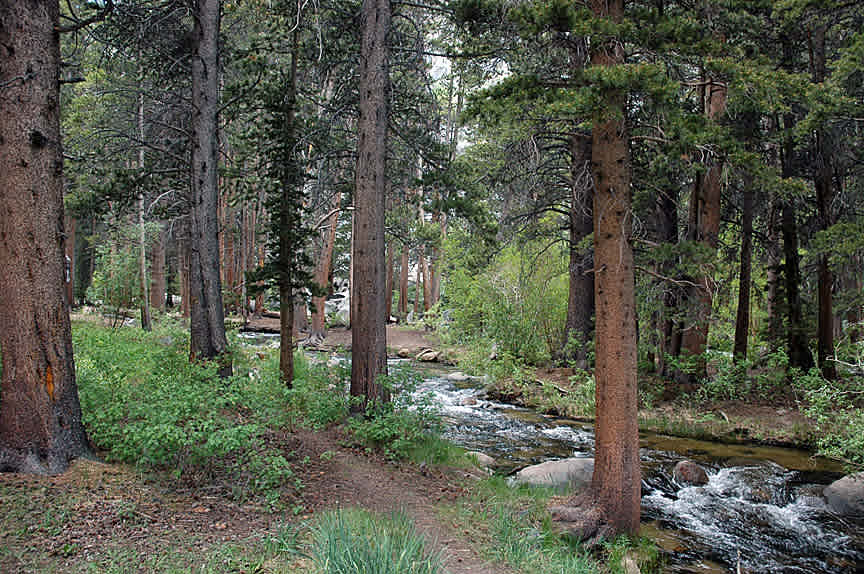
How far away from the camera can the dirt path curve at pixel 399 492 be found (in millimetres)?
5109

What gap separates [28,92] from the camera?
4.79 meters

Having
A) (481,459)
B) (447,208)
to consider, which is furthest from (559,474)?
(447,208)

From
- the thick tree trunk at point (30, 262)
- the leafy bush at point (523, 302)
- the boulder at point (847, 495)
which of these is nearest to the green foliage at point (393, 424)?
the thick tree trunk at point (30, 262)

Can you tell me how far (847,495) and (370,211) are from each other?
315 inches

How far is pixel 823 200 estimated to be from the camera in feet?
38.6

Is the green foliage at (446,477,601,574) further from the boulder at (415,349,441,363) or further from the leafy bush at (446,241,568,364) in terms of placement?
the boulder at (415,349,441,363)

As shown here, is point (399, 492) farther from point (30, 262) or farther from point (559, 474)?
point (30, 262)

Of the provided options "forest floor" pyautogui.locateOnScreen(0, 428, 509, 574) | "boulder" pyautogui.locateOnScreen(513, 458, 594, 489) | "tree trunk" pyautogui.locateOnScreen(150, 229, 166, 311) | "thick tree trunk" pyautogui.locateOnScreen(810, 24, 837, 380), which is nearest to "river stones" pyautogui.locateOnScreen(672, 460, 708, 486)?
"boulder" pyautogui.locateOnScreen(513, 458, 594, 489)

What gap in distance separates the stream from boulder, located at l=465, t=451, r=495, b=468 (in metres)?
0.15

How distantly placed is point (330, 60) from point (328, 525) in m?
8.16

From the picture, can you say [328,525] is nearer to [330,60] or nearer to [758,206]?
[330,60]

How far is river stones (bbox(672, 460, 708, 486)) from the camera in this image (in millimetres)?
8828

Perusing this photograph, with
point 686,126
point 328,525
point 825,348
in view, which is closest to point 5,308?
point 328,525

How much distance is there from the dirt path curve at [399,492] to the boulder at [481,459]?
1.09 m
